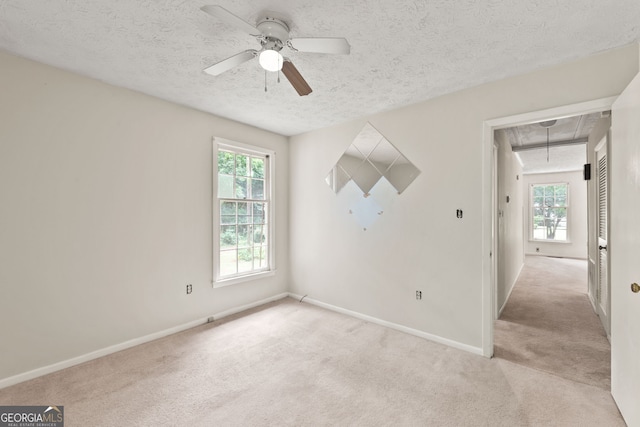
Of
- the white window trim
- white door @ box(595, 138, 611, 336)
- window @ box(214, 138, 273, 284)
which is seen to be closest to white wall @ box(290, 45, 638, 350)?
the white window trim

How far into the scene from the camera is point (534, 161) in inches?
272

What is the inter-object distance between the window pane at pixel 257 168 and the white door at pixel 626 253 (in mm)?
3695

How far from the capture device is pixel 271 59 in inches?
70.8

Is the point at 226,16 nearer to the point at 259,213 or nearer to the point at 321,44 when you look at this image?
the point at 321,44

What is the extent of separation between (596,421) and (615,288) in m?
0.89

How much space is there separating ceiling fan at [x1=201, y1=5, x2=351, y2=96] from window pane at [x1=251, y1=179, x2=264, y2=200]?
219 cm

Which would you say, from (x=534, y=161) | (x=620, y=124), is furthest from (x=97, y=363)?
(x=534, y=161)

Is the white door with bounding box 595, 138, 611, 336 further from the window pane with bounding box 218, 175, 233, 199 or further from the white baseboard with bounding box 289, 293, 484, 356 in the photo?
the window pane with bounding box 218, 175, 233, 199

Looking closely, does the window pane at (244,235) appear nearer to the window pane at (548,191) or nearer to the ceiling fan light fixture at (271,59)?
the ceiling fan light fixture at (271,59)

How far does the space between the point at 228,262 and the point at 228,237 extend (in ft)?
1.10

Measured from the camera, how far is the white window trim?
3.53 m

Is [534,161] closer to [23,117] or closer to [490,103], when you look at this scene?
[490,103]

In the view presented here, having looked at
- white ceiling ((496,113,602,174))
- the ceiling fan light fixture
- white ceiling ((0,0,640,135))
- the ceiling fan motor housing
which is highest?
white ceiling ((496,113,602,174))

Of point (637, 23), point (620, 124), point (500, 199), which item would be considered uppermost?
point (637, 23)
